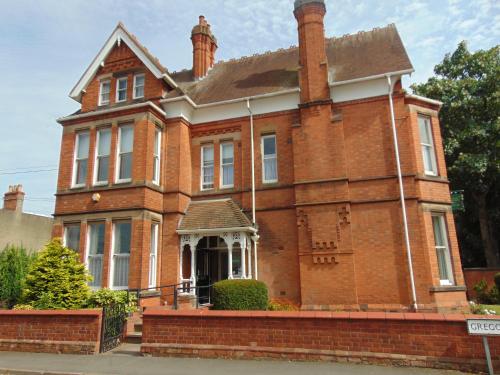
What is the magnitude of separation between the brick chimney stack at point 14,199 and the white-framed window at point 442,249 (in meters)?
27.1

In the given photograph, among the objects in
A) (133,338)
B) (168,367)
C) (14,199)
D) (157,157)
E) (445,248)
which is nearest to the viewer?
(168,367)

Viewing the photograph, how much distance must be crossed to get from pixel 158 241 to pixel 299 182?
6255 millimetres

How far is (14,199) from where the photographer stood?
27828 millimetres

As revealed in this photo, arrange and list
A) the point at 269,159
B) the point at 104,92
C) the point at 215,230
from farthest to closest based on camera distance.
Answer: the point at 104,92, the point at 269,159, the point at 215,230

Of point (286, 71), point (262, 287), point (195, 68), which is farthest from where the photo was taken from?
point (195, 68)

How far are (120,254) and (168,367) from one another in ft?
25.7

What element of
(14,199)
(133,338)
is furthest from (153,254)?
(14,199)

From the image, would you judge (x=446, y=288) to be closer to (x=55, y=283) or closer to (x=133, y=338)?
(x=133, y=338)

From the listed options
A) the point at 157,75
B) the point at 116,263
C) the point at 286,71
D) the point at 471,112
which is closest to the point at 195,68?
the point at 157,75

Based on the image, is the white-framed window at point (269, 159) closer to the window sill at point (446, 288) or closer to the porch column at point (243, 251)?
the porch column at point (243, 251)

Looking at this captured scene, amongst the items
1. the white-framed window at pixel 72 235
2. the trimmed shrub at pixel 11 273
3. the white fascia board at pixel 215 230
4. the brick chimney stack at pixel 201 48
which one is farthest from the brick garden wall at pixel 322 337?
the brick chimney stack at pixel 201 48

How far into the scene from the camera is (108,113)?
1633 centimetres

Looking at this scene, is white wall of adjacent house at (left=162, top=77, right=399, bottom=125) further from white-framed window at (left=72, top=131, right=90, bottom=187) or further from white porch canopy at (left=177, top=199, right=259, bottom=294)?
white porch canopy at (left=177, top=199, right=259, bottom=294)

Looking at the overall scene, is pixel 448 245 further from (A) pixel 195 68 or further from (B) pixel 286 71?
(A) pixel 195 68
